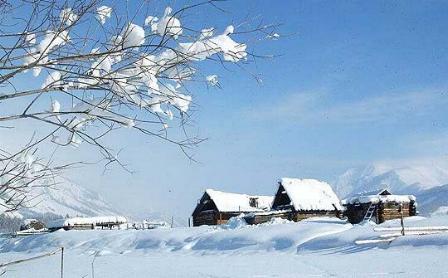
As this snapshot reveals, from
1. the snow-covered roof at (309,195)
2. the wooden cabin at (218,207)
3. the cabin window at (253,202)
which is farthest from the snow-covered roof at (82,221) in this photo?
the snow-covered roof at (309,195)

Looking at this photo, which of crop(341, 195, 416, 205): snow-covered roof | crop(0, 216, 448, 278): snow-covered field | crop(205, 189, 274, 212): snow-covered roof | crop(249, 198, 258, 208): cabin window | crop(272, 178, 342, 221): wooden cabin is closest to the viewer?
crop(0, 216, 448, 278): snow-covered field

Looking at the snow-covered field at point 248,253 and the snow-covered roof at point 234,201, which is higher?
the snow-covered roof at point 234,201

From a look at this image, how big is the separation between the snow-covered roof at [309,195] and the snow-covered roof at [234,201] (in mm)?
6669

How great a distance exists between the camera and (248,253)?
61.8 feet

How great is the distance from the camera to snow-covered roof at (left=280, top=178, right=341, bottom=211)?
109ft

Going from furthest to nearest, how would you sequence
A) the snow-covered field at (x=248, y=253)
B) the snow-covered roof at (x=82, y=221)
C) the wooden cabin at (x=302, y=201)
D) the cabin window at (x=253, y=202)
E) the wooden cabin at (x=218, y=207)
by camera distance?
the snow-covered roof at (x=82, y=221), the cabin window at (x=253, y=202), the wooden cabin at (x=218, y=207), the wooden cabin at (x=302, y=201), the snow-covered field at (x=248, y=253)

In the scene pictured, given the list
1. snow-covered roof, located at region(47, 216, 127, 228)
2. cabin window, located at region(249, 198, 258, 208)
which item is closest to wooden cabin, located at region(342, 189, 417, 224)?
cabin window, located at region(249, 198, 258, 208)

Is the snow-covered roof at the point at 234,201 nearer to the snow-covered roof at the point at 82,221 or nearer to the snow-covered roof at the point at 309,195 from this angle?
the snow-covered roof at the point at 309,195

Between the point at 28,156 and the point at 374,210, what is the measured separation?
86.5 ft

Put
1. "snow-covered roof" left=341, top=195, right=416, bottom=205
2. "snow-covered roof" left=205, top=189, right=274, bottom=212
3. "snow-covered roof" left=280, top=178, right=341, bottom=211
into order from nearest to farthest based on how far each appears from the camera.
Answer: "snow-covered roof" left=341, top=195, right=416, bottom=205 → "snow-covered roof" left=280, top=178, right=341, bottom=211 → "snow-covered roof" left=205, top=189, right=274, bottom=212

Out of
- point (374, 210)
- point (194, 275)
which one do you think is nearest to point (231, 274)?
point (194, 275)

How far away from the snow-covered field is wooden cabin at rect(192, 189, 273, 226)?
448 inches

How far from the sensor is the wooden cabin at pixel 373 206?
2653 centimetres

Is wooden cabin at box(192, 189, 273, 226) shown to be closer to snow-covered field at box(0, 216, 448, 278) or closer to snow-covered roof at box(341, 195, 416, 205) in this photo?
snow-covered field at box(0, 216, 448, 278)
